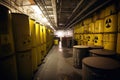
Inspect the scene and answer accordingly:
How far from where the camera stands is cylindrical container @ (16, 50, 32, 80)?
7.92 ft

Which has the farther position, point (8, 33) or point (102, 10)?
point (102, 10)

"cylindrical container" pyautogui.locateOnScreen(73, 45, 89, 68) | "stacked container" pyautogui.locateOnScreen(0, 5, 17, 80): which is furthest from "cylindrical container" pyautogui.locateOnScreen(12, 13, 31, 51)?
"cylindrical container" pyautogui.locateOnScreen(73, 45, 89, 68)

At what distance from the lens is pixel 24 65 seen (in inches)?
98.3

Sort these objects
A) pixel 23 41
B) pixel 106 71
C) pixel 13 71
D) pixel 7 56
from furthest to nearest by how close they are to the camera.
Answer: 1. pixel 23 41
2. pixel 13 71
3. pixel 7 56
4. pixel 106 71

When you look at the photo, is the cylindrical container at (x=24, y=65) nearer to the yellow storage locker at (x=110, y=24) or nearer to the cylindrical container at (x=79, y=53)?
the cylindrical container at (x=79, y=53)

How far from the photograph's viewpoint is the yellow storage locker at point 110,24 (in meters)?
2.73

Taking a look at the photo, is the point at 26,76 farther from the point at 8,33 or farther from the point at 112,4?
the point at 112,4

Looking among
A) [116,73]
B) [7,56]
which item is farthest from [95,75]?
[7,56]

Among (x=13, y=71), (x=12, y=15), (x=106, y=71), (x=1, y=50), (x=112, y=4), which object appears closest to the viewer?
(x=106, y=71)

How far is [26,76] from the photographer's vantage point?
257cm

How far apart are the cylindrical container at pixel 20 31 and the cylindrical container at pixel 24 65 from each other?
19 centimetres

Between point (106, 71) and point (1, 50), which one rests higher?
point (1, 50)

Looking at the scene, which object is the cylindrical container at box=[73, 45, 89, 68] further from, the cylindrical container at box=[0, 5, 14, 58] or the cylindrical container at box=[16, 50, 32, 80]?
the cylindrical container at box=[0, 5, 14, 58]

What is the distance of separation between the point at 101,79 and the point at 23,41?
210cm
